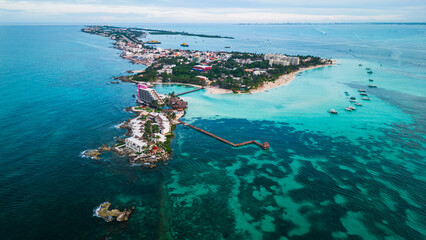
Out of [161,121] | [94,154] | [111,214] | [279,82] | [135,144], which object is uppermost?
[279,82]

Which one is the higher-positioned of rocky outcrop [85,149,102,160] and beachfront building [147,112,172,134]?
beachfront building [147,112,172,134]

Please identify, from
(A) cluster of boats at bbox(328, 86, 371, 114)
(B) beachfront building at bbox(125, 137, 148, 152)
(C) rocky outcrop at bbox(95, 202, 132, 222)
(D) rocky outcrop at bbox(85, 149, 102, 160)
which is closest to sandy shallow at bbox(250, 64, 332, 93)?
(A) cluster of boats at bbox(328, 86, 371, 114)

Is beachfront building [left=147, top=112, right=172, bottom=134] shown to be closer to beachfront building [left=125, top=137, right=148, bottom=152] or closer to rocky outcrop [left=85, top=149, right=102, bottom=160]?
beachfront building [left=125, top=137, right=148, bottom=152]

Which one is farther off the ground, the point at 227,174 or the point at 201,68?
the point at 201,68

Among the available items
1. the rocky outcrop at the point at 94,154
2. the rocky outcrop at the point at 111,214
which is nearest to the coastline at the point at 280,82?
the rocky outcrop at the point at 94,154

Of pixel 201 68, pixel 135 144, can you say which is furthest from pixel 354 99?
pixel 135 144

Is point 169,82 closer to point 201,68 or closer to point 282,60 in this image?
point 201,68

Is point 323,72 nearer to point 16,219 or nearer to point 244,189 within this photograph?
point 244,189

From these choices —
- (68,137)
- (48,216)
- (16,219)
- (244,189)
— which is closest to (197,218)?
(244,189)
